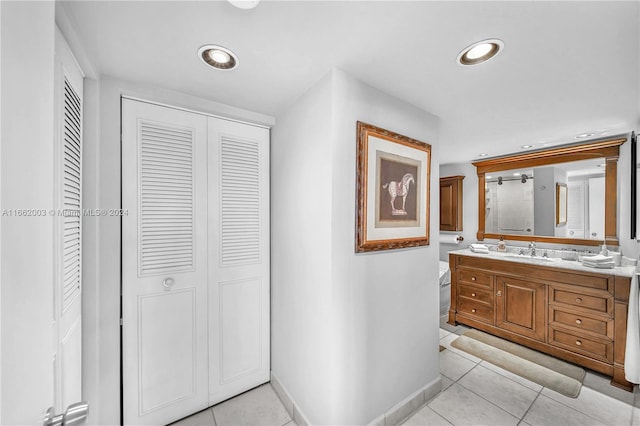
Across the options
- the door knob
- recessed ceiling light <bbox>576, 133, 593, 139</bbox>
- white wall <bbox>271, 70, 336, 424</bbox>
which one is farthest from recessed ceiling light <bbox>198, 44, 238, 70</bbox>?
recessed ceiling light <bbox>576, 133, 593, 139</bbox>

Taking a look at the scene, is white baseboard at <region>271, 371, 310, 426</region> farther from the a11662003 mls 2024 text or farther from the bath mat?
the bath mat

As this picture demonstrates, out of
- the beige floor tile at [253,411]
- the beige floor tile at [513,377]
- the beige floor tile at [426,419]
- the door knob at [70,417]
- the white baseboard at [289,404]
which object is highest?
the door knob at [70,417]

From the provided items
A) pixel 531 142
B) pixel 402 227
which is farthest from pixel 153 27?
pixel 531 142

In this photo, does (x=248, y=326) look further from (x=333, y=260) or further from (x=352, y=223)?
(x=352, y=223)

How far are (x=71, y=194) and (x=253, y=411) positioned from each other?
183 centimetres

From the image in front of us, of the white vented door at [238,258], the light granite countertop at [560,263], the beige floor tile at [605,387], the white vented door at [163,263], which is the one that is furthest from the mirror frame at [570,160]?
the white vented door at [163,263]

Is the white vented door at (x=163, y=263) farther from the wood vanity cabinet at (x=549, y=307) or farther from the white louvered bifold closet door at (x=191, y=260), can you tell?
the wood vanity cabinet at (x=549, y=307)

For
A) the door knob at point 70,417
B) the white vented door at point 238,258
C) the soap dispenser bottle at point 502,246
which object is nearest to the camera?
the door knob at point 70,417

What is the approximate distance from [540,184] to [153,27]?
13.3 feet

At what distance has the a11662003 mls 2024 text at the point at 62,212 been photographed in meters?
0.43

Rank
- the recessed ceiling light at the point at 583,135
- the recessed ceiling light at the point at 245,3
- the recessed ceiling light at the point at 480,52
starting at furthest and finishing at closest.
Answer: the recessed ceiling light at the point at 583,135 < the recessed ceiling light at the point at 480,52 < the recessed ceiling light at the point at 245,3

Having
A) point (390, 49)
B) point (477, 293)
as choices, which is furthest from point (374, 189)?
point (477, 293)

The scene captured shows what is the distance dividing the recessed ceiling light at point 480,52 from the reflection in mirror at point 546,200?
2531 mm

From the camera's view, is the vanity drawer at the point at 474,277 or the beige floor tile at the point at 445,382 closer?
the beige floor tile at the point at 445,382
